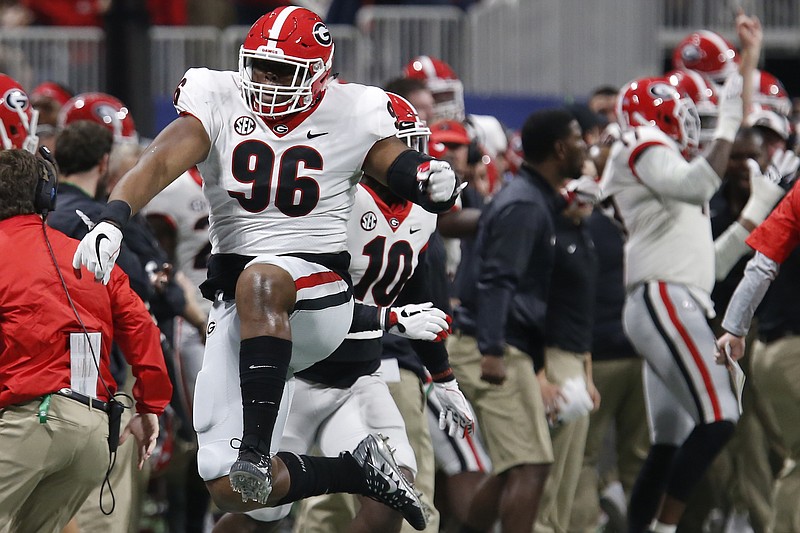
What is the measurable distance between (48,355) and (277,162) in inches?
38.1

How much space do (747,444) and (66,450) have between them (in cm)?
412

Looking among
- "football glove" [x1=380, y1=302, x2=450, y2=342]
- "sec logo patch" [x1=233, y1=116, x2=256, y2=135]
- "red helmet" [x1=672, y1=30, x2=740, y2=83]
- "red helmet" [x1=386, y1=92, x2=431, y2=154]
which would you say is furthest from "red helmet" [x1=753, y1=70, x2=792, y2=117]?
"sec logo patch" [x1=233, y1=116, x2=256, y2=135]

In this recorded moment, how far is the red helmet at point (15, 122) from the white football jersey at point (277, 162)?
1397 mm

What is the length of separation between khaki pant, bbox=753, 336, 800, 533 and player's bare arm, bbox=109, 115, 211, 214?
2980 millimetres

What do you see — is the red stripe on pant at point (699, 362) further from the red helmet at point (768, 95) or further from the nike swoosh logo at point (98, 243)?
the nike swoosh logo at point (98, 243)

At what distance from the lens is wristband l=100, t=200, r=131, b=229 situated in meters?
4.59

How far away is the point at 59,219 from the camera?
6.00 m

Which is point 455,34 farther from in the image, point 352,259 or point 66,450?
point 66,450

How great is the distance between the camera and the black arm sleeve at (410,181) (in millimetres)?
4738

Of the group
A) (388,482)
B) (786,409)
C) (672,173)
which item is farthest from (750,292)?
(388,482)

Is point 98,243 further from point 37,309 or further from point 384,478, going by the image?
point 384,478

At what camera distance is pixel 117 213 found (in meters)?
4.62

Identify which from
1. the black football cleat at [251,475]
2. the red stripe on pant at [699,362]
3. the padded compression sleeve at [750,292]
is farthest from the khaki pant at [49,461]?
the red stripe on pant at [699,362]

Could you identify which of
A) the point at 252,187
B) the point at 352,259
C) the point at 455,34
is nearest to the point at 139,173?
the point at 252,187
